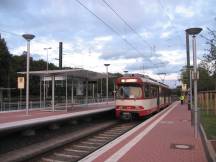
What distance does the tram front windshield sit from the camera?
75.5 ft

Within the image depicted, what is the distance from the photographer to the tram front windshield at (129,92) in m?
23.0

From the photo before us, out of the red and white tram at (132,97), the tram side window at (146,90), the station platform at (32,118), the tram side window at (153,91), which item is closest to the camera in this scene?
the station platform at (32,118)

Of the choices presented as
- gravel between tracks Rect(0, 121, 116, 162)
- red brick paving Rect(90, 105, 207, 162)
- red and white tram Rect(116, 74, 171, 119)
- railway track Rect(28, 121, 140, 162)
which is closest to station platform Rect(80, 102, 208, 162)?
red brick paving Rect(90, 105, 207, 162)

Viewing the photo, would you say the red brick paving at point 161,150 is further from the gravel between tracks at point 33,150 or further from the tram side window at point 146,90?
the tram side window at point 146,90

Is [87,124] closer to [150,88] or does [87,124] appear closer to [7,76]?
[150,88]

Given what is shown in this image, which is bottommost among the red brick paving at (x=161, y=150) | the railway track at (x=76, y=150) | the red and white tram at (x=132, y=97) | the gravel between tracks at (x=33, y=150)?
the railway track at (x=76, y=150)

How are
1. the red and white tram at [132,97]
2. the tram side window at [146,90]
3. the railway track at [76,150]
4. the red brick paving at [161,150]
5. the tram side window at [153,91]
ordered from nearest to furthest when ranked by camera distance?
the red brick paving at [161,150] → the railway track at [76,150] → the red and white tram at [132,97] → the tram side window at [146,90] → the tram side window at [153,91]

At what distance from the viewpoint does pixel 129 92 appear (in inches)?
917

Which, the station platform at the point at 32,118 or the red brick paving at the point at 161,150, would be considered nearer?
the red brick paving at the point at 161,150

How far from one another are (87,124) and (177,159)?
459 inches

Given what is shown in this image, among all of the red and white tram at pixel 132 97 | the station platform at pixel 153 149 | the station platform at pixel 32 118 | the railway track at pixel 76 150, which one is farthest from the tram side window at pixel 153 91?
the station platform at pixel 153 149

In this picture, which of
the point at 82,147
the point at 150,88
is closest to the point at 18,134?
the point at 82,147

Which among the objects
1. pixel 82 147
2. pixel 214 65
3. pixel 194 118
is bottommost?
pixel 82 147

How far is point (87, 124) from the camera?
2072 centimetres
